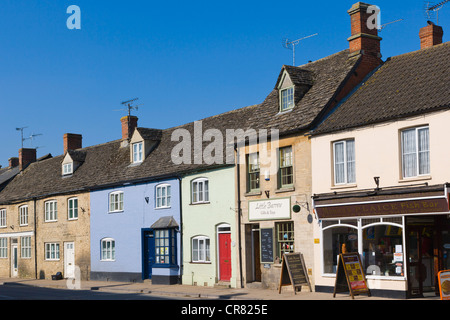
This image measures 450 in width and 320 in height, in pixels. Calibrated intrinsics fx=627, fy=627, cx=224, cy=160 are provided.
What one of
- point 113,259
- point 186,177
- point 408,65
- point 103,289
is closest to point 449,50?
point 408,65

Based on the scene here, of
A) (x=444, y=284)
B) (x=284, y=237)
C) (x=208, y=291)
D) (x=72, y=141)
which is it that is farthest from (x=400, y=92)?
Answer: (x=72, y=141)

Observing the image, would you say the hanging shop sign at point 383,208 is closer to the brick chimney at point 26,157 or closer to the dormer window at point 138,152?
the dormer window at point 138,152

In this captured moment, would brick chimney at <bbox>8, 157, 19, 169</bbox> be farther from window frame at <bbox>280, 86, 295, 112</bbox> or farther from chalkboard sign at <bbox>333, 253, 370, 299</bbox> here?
chalkboard sign at <bbox>333, 253, 370, 299</bbox>

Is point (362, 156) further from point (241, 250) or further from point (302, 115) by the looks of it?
point (241, 250)

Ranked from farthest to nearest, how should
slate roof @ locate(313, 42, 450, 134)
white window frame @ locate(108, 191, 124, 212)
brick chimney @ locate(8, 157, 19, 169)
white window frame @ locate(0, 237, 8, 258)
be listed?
brick chimney @ locate(8, 157, 19, 169)
white window frame @ locate(0, 237, 8, 258)
white window frame @ locate(108, 191, 124, 212)
slate roof @ locate(313, 42, 450, 134)

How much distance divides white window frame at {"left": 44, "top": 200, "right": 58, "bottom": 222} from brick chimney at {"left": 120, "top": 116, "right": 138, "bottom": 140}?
6.32 metres

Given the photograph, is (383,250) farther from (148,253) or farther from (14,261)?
(14,261)

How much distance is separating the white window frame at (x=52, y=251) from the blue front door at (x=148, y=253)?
9392 millimetres

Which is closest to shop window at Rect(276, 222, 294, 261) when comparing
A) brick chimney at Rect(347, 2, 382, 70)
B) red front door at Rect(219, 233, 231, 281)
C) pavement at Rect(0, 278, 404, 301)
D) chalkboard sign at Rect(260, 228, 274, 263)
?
chalkboard sign at Rect(260, 228, 274, 263)

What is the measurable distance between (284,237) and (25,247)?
979 inches

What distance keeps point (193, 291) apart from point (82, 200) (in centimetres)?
1435

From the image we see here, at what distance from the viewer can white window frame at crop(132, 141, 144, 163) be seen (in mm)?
35531

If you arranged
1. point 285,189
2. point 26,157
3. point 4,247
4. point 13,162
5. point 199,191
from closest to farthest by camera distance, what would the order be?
1. point 285,189
2. point 199,191
3. point 4,247
4. point 26,157
5. point 13,162

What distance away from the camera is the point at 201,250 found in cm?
2942
